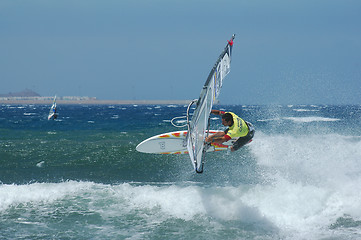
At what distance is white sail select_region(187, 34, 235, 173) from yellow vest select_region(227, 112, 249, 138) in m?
0.62

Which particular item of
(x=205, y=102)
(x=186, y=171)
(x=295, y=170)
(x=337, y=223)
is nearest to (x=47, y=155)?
(x=186, y=171)

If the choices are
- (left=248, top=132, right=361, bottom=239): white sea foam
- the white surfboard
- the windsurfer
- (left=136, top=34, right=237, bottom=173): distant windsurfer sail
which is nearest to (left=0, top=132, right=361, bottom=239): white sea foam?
(left=248, top=132, right=361, bottom=239): white sea foam

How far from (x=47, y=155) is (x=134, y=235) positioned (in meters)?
10.8

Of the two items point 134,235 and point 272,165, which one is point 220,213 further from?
point 272,165

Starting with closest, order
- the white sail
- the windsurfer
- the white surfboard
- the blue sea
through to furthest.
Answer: the white sail, the blue sea, the windsurfer, the white surfboard

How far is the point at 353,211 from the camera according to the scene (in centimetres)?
765

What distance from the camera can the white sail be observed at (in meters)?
6.78

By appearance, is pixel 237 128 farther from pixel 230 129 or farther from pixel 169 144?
pixel 169 144

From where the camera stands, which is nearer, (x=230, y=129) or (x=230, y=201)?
(x=230, y=129)

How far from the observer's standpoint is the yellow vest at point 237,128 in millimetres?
7457

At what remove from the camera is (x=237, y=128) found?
7496 mm

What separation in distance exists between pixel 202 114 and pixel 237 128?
1003 mm

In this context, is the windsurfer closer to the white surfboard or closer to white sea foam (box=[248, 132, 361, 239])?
white sea foam (box=[248, 132, 361, 239])

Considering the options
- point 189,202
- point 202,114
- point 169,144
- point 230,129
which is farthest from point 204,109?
point 169,144
